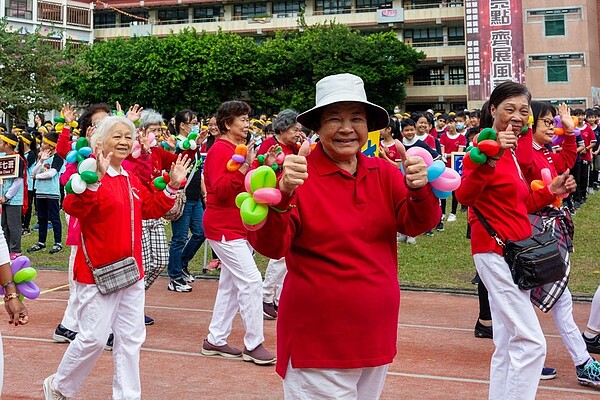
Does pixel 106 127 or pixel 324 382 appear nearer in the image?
pixel 324 382

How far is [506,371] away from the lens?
4.28 metres

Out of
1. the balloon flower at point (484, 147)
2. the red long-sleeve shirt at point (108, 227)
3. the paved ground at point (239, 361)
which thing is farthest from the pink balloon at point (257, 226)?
the paved ground at point (239, 361)

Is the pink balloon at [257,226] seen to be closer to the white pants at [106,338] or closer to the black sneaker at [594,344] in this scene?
the white pants at [106,338]

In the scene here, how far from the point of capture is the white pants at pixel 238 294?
19.2ft

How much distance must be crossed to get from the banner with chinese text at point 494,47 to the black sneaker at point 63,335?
3012cm

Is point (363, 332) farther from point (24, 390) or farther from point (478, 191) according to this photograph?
point (24, 390)

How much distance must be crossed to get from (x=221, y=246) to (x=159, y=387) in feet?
4.09

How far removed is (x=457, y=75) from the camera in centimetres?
4941

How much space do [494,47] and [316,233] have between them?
3374 centimetres

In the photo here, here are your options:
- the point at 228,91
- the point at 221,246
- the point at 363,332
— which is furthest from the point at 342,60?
the point at 363,332

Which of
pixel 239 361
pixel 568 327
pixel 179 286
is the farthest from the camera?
pixel 179 286

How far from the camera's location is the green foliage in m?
43.8

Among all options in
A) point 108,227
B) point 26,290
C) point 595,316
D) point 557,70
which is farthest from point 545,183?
point 557,70

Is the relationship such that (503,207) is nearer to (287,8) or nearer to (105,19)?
(287,8)
